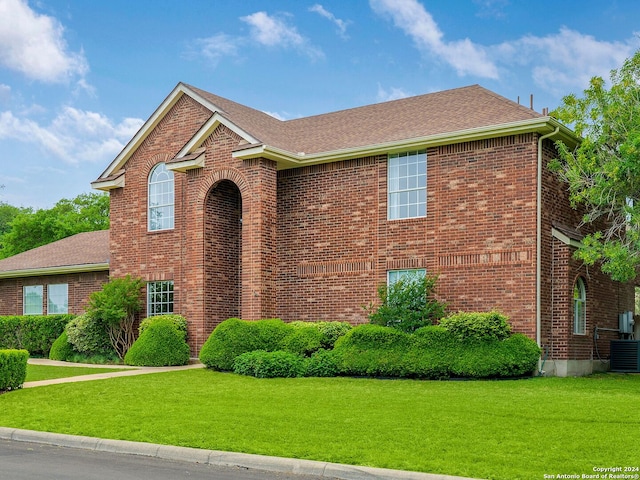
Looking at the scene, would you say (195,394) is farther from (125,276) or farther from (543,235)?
(125,276)

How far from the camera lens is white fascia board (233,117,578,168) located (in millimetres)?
20266

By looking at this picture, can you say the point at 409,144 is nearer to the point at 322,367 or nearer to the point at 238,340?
the point at 322,367

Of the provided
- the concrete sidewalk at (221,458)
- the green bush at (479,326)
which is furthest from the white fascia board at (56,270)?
the concrete sidewalk at (221,458)

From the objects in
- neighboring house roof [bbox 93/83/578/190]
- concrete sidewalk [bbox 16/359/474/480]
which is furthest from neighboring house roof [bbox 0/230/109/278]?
concrete sidewalk [bbox 16/359/474/480]

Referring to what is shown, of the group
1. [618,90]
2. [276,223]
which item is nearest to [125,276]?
[276,223]

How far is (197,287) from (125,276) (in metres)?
3.49

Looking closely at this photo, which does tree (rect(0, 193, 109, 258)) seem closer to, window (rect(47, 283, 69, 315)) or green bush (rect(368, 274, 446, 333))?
window (rect(47, 283, 69, 315))

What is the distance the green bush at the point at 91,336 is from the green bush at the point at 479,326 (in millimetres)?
12158

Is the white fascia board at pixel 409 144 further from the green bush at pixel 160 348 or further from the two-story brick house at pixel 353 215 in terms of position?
the green bush at pixel 160 348

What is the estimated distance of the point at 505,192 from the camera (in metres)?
20.9

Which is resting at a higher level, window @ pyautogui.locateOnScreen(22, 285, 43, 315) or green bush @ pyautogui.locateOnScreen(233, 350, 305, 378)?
window @ pyautogui.locateOnScreen(22, 285, 43, 315)

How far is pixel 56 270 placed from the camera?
31.0 metres

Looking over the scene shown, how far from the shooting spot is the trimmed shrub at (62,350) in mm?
27047

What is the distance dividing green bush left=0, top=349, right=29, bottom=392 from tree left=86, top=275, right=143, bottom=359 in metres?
7.80
